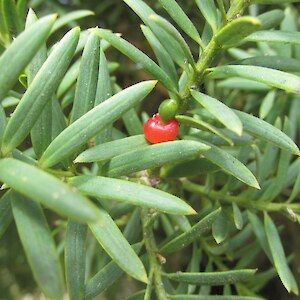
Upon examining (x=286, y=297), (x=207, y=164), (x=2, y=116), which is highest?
(x=2, y=116)

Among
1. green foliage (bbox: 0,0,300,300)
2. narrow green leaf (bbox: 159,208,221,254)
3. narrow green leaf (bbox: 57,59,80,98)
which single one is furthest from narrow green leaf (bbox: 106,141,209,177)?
narrow green leaf (bbox: 57,59,80,98)

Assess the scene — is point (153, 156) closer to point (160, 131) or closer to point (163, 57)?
point (160, 131)

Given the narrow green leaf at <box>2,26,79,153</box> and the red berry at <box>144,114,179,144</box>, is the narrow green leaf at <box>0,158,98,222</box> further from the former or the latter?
the red berry at <box>144,114,179,144</box>

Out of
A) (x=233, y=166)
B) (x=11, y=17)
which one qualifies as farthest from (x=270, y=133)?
(x=11, y=17)

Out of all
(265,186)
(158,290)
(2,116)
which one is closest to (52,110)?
(2,116)

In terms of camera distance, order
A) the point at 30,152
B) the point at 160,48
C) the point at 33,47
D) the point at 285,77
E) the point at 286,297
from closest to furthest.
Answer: the point at 33,47 < the point at 285,77 < the point at 160,48 < the point at 30,152 < the point at 286,297

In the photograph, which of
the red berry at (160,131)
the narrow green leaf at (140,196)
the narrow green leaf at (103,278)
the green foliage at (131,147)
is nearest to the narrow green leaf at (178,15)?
the green foliage at (131,147)

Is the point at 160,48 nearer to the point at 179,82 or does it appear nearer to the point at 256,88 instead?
the point at 179,82
